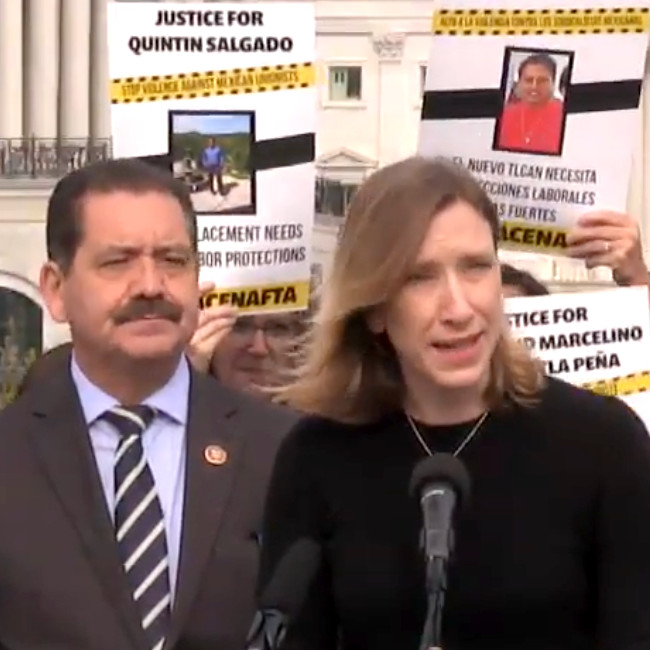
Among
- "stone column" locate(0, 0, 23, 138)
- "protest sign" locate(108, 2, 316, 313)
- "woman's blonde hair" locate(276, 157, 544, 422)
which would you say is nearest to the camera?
"woman's blonde hair" locate(276, 157, 544, 422)

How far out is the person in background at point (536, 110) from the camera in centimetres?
639

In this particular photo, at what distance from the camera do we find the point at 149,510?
4504 millimetres

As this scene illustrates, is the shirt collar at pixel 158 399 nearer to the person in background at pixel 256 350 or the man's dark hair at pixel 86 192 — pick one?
the man's dark hair at pixel 86 192

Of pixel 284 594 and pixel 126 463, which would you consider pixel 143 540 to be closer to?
pixel 126 463

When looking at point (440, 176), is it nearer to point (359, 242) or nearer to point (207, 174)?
point (359, 242)

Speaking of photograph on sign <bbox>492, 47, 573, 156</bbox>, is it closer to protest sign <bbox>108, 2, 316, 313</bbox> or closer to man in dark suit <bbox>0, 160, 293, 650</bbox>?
protest sign <bbox>108, 2, 316, 313</bbox>

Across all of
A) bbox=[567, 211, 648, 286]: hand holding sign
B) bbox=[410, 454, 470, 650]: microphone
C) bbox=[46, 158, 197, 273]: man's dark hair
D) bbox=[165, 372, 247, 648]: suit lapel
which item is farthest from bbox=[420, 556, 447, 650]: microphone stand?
bbox=[567, 211, 648, 286]: hand holding sign

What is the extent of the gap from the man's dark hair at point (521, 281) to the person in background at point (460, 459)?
2185mm

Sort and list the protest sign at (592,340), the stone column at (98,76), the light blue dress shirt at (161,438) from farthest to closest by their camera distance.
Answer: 1. the stone column at (98,76)
2. the protest sign at (592,340)
3. the light blue dress shirt at (161,438)

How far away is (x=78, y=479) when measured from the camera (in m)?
4.54

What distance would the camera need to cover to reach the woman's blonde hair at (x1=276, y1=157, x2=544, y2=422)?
13.4ft

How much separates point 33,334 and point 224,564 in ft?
85.2

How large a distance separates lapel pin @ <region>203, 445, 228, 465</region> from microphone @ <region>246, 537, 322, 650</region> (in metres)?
0.54

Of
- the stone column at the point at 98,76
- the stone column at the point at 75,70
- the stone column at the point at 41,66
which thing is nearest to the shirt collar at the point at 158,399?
the stone column at the point at 41,66
